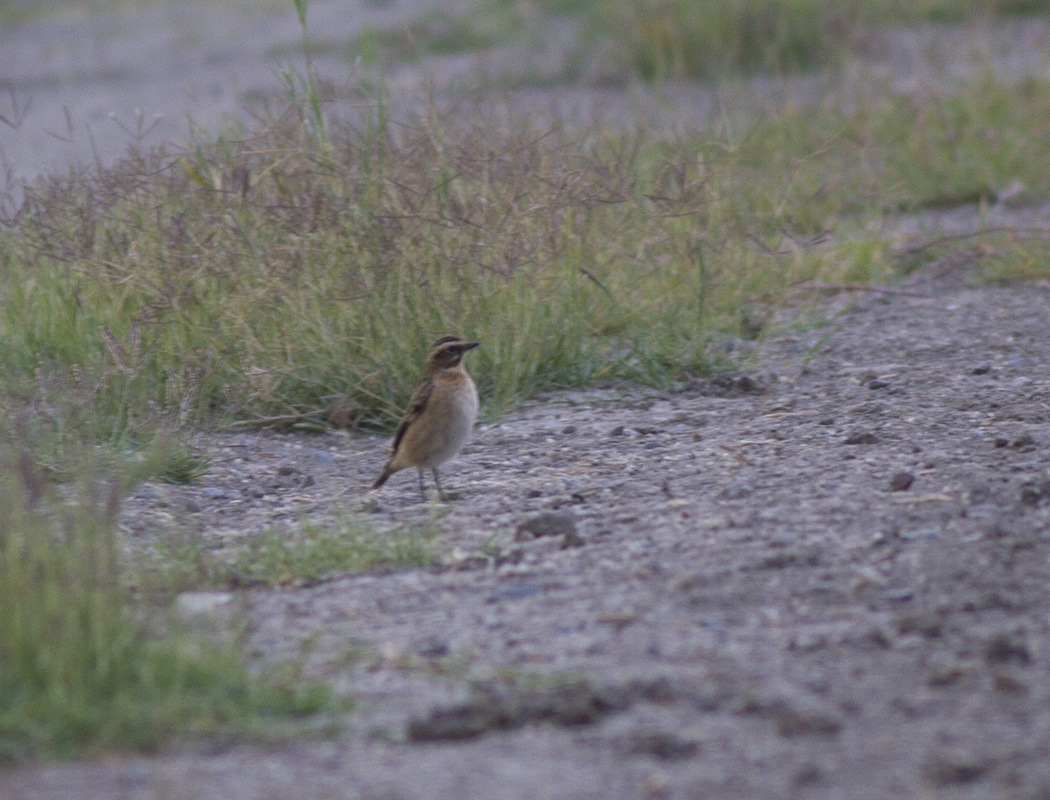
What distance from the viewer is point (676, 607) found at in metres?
3.91

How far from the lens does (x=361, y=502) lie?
5430 millimetres

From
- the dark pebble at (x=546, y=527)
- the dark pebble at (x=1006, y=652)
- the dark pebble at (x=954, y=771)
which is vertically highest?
the dark pebble at (x=954, y=771)

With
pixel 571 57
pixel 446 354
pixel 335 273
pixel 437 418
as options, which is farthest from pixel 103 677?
pixel 571 57

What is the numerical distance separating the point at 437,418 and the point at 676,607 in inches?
67.4

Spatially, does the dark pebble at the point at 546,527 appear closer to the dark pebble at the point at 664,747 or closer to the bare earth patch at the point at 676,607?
the bare earth patch at the point at 676,607

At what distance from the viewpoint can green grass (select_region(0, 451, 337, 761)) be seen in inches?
125

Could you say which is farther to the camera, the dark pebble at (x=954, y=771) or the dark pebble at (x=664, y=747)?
the dark pebble at (x=664, y=747)

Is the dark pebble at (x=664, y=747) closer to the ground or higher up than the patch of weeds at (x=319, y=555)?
higher up

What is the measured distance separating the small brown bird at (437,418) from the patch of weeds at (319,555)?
708mm

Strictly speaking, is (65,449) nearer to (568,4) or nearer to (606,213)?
(606,213)

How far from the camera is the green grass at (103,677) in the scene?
10.4 feet

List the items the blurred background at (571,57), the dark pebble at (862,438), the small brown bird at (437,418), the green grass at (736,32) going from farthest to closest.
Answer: the green grass at (736,32), the blurred background at (571,57), the dark pebble at (862,438), the small brown bird at (437,418)

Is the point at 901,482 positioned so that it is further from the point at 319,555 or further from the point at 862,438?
the point at 319,555

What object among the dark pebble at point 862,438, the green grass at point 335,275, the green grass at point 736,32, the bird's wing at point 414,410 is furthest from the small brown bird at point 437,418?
the green grass at point 736,32
